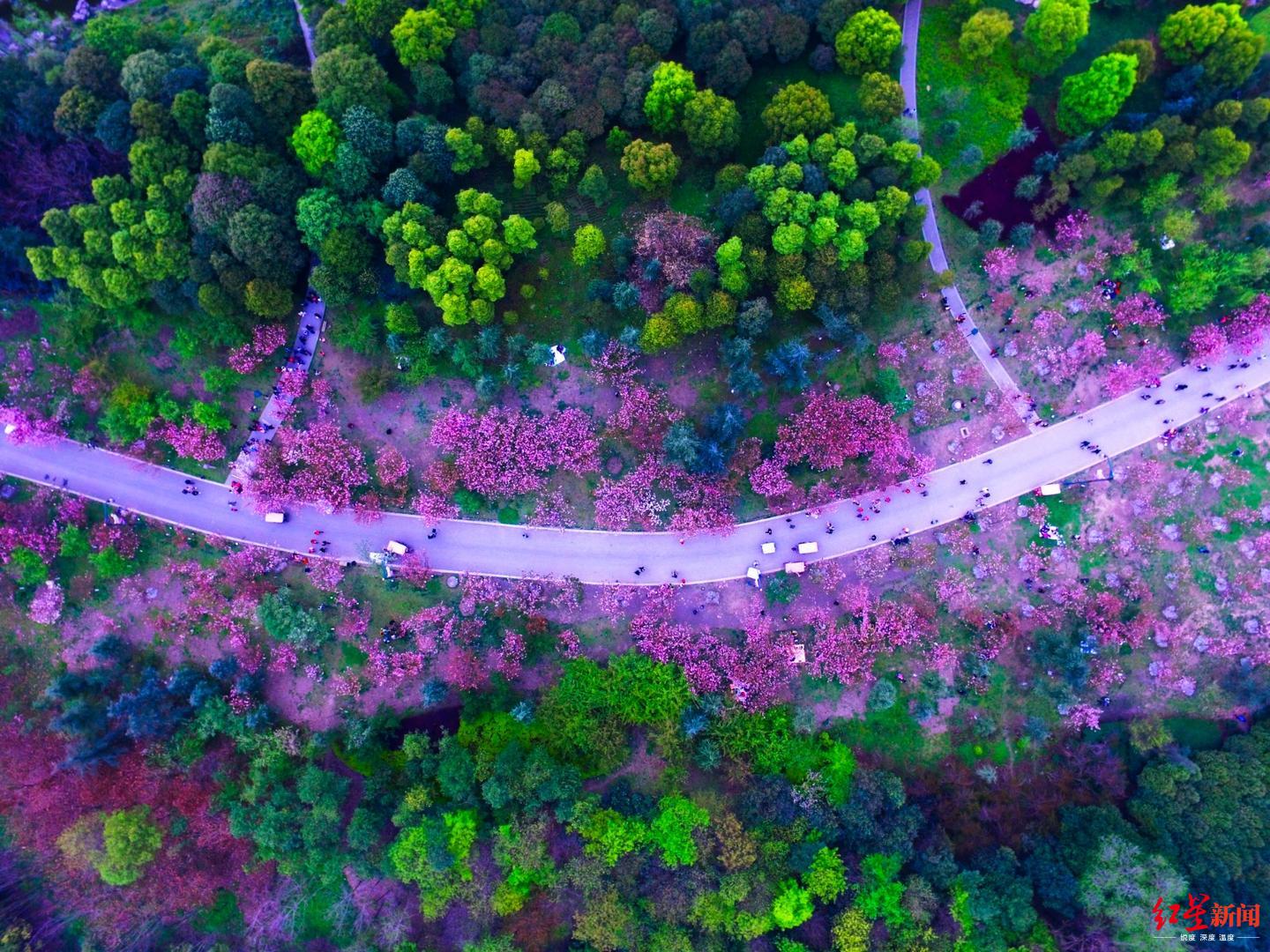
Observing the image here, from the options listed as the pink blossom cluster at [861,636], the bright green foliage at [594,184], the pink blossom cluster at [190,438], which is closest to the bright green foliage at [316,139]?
the bright green foliage at [594,184]

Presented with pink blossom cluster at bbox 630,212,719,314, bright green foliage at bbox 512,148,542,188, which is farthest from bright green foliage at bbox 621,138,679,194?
bright green foliage at bbox 512,148,542,188

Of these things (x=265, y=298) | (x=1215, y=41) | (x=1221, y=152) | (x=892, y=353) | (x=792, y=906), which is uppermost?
(x=1215, y=41)

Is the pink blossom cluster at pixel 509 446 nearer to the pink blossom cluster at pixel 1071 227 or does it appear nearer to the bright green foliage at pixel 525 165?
the bright green foliage at pixel 525 165

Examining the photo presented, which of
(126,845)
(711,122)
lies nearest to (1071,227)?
(711,122)

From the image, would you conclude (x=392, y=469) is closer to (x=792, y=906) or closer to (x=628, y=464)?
(x=628, y=464)

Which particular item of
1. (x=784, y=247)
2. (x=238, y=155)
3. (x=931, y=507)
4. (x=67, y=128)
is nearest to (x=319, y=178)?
(x=238, y=155)

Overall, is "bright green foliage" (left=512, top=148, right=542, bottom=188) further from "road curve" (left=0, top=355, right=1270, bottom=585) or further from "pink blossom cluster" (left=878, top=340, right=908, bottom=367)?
"pink blossom cluster" (left=878, top=340, right=908, bottom=367)

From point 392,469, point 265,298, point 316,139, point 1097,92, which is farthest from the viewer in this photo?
point 392,469
